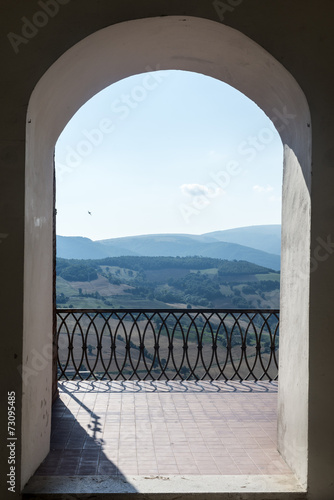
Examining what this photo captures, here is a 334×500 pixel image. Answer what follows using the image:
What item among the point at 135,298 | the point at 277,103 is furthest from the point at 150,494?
the point at 135,298

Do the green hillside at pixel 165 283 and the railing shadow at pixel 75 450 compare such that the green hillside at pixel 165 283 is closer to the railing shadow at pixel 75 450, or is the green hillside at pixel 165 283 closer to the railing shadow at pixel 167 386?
the railing shadow at pixel 167 386

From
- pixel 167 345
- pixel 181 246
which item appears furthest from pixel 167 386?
pixel 181 246

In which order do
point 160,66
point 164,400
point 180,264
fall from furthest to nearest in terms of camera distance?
point 180,264 → point 164,400 → point 160,66

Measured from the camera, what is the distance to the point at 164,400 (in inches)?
227

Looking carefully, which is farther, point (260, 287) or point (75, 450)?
point (260, 287)

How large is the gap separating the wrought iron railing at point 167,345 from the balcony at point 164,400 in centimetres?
2

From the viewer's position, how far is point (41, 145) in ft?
12.5

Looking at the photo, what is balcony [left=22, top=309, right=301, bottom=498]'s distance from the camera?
151 inches

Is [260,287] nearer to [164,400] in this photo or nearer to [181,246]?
[164,400]

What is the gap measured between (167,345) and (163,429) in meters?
2.34

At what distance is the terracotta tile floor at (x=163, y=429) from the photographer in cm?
390

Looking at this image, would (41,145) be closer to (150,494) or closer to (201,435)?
(150,494)

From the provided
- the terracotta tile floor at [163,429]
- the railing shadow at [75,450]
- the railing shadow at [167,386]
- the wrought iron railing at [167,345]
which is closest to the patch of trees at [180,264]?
the wrought iron railing at [167,345]

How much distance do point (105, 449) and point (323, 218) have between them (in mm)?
2768
